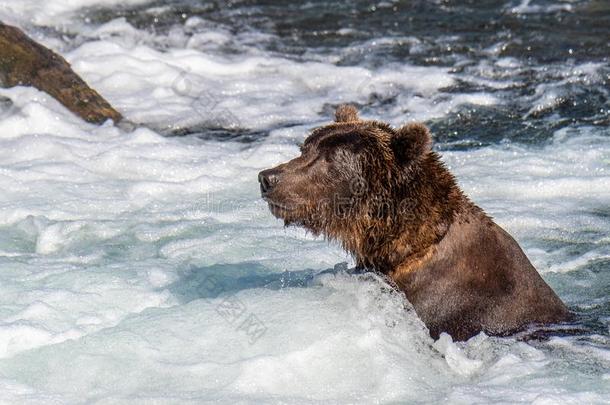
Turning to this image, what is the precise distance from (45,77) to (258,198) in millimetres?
2821

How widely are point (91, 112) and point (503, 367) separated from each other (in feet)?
19.2

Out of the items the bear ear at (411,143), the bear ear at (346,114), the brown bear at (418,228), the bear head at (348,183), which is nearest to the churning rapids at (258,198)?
the brown bear at (418,228)

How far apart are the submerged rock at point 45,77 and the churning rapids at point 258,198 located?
0.68 feet

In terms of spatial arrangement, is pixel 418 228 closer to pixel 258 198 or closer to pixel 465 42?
pixel 258 198

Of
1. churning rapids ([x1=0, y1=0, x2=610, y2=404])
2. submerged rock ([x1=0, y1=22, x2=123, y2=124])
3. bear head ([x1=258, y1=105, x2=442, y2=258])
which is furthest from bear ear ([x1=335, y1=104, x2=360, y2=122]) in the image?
submerged rock ([x1=0, y1=22, x2=123, y2=124])

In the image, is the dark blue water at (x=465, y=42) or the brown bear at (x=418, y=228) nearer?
the brown bear at (x=418, y=228)

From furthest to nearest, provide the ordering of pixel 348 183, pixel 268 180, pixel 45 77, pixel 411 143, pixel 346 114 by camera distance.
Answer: pixel 45 77 → pixel 346 114 → pixel 348 183 → pixel 268 180 → pixel 411 143

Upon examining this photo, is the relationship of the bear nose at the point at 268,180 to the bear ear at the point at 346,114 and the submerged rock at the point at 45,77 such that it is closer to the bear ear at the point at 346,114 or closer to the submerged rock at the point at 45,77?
the bear ear at the point at 346,114

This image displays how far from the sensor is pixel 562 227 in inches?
341

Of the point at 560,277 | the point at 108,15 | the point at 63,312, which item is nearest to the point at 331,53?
the point at 108,15

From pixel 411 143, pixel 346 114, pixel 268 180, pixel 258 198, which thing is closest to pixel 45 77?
pixel 258 198

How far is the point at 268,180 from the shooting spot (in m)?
6.25

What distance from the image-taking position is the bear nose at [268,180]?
6250 millimetres

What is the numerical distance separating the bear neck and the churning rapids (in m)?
0.25
